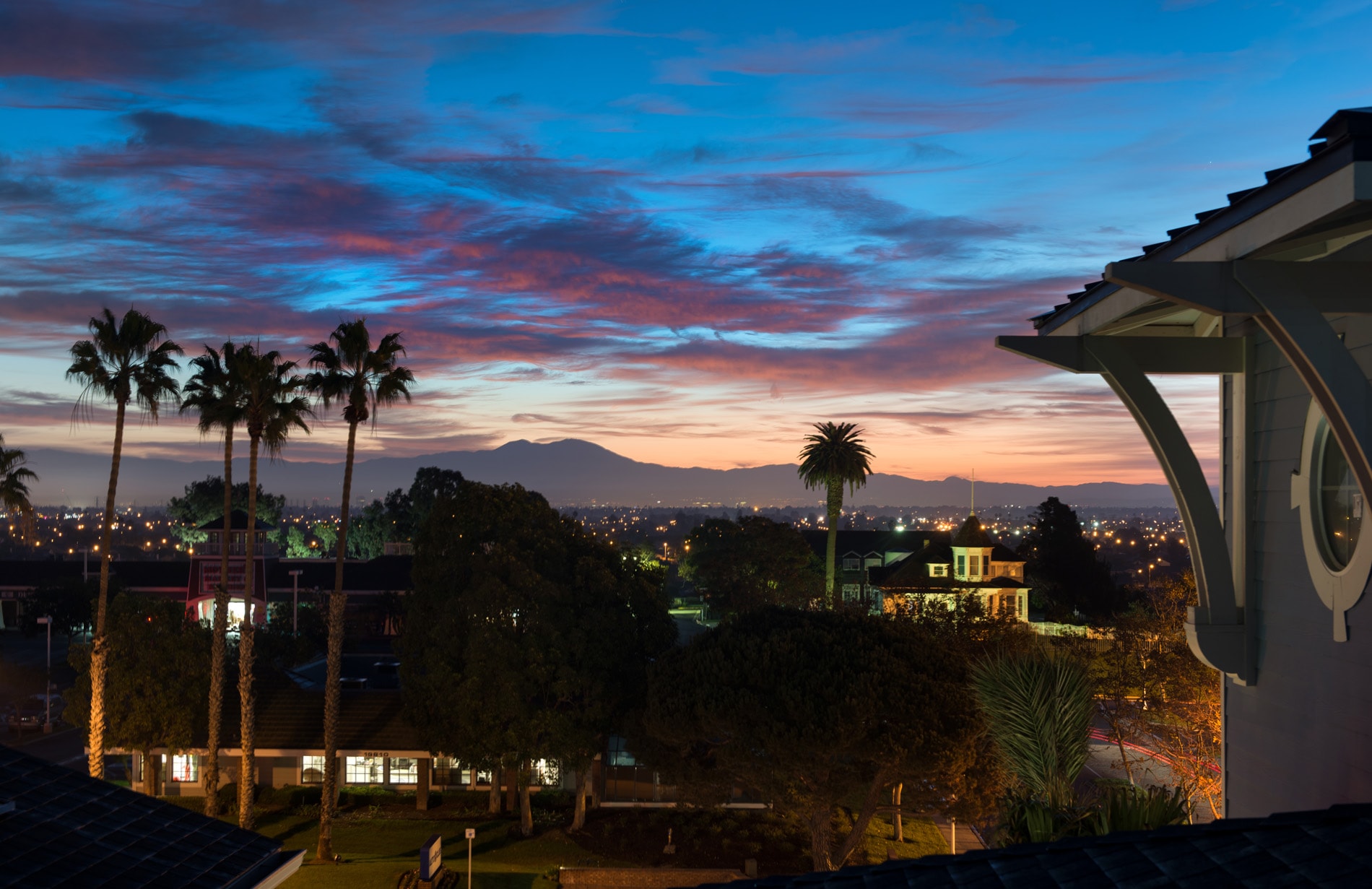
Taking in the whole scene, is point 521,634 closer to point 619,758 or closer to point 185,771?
point 619,758

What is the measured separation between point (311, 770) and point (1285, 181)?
34.3m

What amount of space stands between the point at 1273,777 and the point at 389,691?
29724 mm

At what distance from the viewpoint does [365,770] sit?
33.5 m

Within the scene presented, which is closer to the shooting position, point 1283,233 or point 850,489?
point 1283,233

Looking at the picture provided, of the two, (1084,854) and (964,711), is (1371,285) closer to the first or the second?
(1084,854)

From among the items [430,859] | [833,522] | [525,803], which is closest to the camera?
[430,859]

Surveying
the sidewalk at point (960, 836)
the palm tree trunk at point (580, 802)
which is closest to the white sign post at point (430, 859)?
the palm tree trunk at point (580, 802)

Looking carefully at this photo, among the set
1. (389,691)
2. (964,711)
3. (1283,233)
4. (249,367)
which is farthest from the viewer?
(389,691)

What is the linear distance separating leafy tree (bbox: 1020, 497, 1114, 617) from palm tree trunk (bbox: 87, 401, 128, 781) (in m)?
55.1

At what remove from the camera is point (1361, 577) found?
736 centimetres

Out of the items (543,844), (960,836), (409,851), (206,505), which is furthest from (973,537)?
(206,505)

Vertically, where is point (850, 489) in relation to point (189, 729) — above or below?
above

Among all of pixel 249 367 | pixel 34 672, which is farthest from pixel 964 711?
pixel 34 672

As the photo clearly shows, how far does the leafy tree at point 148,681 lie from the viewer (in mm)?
30594
